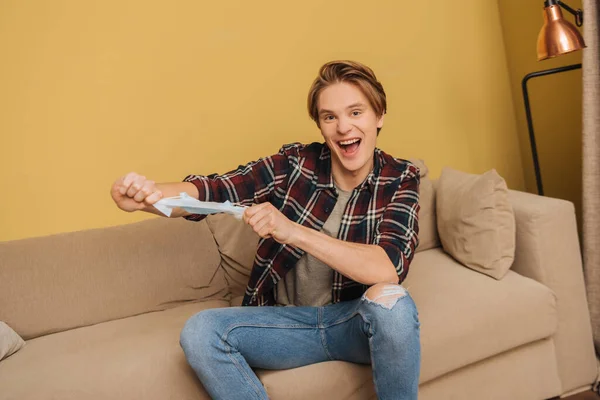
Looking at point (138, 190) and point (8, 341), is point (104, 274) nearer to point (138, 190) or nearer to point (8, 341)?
point (8, 341)

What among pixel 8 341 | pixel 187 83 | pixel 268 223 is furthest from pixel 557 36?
pixel 8 341

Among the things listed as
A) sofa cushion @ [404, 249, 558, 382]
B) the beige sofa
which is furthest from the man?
→ sofa cushion @ [404, 249, 558, 382]

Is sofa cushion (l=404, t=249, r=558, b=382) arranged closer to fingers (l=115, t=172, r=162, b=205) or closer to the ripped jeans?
the ripped jeans

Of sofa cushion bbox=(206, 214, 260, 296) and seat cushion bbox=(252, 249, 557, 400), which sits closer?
seat cushion bbox=(252, 249, 557, 400)

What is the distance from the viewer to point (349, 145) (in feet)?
5.66

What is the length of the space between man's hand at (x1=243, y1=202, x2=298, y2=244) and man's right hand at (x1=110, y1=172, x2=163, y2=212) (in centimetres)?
24

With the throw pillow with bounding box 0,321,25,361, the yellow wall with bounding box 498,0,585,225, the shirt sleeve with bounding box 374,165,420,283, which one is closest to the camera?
the shirt sleeve with bounding box 374,165,420,283

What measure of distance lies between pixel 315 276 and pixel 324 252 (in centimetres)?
29

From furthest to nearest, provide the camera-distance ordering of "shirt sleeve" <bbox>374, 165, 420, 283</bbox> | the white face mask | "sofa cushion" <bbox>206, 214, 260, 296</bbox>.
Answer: "sofa cushion" <bbox>206, 214, 260, 296</bbox> → "shirt sleeve" <bbox>374, 165, 420, 283</bbox> → the white face mask

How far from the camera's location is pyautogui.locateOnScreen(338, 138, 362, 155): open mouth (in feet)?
5.60

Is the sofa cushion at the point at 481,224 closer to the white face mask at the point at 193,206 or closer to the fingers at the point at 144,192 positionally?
the white face mask at the point at 193,206

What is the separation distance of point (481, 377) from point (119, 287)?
1.28 metres

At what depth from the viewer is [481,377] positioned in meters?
1.83

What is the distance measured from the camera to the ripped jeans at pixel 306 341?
1.42m
